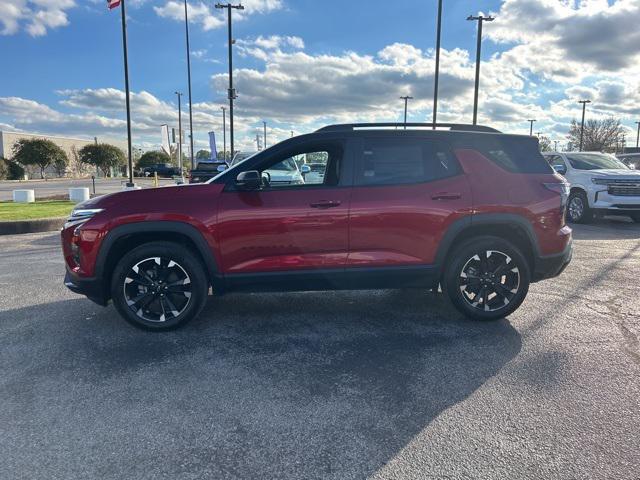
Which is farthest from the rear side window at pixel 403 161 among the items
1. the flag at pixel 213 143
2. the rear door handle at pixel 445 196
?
the flag at pixel 213 143

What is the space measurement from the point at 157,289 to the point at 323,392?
1.93 metres

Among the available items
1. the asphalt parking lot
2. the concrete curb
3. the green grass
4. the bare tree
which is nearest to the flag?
the green grass

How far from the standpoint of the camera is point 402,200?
4289mm

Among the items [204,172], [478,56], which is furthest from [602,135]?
[204,172]

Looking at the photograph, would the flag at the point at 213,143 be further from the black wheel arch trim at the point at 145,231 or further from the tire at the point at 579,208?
the black wheel arch trim at the point at 145,231

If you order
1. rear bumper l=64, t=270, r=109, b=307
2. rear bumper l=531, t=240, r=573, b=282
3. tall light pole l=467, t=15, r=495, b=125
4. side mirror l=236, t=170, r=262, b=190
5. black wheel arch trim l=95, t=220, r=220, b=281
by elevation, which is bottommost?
rear bumper l=64, t=270, r=109, b=307

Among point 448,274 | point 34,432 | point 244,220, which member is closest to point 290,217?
point 244,220

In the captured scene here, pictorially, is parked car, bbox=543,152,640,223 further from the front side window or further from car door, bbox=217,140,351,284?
car door, bbox=217,140,351,284

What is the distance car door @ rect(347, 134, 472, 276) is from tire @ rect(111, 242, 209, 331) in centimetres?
147

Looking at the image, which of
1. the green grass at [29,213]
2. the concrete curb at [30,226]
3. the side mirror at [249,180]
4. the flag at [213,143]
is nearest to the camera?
the side mirror at [249,180]

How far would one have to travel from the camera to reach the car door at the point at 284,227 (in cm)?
415

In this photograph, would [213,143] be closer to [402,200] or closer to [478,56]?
[478,56]

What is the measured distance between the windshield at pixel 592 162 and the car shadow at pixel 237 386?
9.83 metres

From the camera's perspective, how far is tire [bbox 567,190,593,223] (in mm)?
11867
